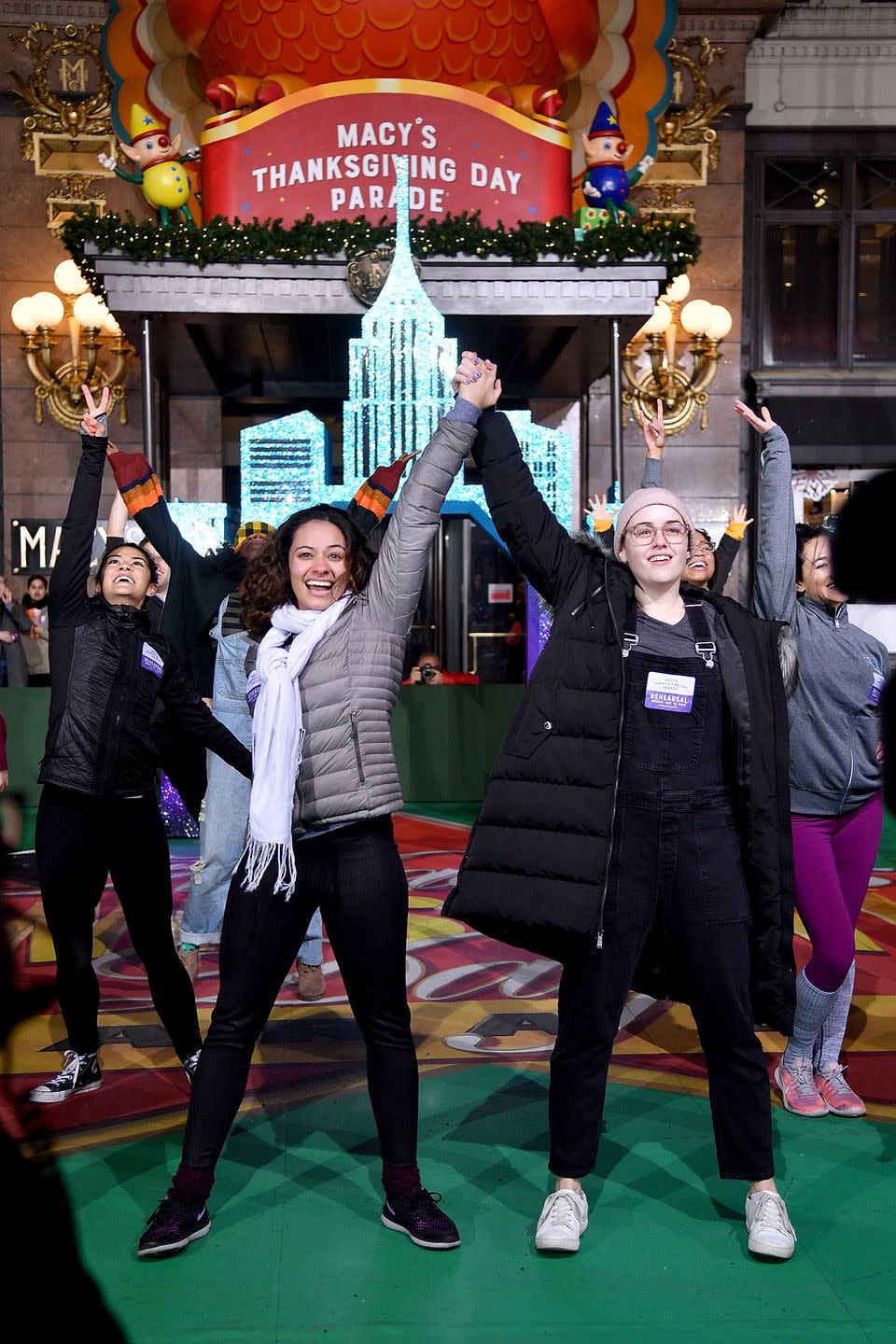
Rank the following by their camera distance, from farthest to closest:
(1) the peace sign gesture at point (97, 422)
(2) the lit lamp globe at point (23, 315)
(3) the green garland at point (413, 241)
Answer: (2) the lit lamp globe at point (23, 315) < (3) the green garland at point (413, 241) < (1) the peace sign gesture at point (97, 422)

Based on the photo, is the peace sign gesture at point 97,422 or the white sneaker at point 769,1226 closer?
the white sneaker at point 769,1226

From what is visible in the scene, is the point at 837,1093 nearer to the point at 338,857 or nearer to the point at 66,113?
the point at 338,857

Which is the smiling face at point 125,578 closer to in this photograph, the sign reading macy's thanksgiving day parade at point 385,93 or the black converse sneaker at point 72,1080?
the black converse sneaker at point 72,1080

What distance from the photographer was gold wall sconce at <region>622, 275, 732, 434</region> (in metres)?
13.7

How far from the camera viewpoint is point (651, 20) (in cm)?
1227

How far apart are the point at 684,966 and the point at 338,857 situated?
976mm

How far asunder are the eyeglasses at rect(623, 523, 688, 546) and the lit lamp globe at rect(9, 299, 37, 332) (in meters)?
11.1

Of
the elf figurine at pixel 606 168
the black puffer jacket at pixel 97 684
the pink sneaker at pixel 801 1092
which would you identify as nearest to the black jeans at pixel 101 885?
the black puffer jacket at pixel 97 684

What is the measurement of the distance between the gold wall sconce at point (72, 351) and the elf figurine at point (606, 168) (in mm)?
5190

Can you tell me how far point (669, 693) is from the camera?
3.52 meters

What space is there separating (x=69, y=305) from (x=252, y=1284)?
12251 millimetres

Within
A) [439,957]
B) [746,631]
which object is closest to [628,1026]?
[439,957]

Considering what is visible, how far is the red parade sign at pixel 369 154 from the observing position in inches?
428

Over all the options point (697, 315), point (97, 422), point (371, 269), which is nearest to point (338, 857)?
point (97, 422)
